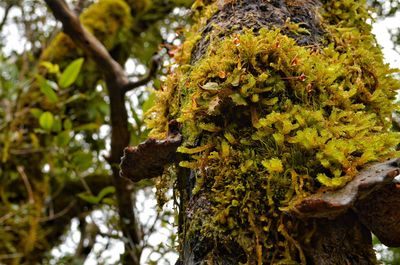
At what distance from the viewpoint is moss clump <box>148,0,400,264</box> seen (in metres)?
0.68

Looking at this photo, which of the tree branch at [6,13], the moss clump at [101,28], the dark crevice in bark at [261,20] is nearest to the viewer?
the dark crevice in bark at [261,20]

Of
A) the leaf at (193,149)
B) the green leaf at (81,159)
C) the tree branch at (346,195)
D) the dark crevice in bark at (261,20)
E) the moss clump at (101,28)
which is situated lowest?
the tree branch at (346,195)

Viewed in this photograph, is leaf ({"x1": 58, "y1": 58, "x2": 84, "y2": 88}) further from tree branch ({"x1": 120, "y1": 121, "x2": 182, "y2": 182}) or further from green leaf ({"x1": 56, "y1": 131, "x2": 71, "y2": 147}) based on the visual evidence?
tree branch ({"x1": 120, "y1": 121, "x2": 182, "y2": 182})

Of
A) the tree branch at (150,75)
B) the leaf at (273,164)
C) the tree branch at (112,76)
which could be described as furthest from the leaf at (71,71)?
the leaf at (273,164)

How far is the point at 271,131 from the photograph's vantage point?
0.75m

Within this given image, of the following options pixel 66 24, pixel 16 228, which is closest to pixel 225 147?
pixel 66 24

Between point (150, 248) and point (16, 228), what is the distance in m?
1.09

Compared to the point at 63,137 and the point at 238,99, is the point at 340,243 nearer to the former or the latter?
the point at 238,99

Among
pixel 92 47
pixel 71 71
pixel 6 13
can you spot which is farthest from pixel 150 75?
pixel 6 13

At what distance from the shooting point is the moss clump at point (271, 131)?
2.23ft

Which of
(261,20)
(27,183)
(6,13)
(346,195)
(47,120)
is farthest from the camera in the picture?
(6,13)

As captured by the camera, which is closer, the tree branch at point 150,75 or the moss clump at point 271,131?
the moss clump at point 271,131

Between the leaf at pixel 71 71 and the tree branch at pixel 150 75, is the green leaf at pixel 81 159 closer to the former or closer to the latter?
the leaf at pixel 71 71

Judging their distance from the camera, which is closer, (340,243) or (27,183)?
(340,243)
